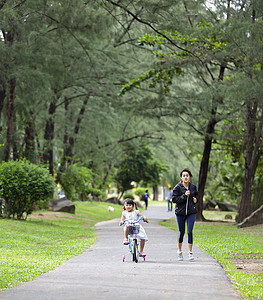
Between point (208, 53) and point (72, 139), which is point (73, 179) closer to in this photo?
point (72, 139)

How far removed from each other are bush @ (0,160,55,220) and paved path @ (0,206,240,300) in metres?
11.5

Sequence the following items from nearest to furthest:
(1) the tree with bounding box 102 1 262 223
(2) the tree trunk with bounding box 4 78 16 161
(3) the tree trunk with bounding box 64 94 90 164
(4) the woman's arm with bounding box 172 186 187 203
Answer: (4) the woman's arm with bounding box 172 186 187 203, (1) the tree with bounding box 102 1 262 223, (2) the tree trunk with bounding box 4 78 16 161, (3) the tree trunk with bounding box 64 94 90 164

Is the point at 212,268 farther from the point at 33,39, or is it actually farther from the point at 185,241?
the point at 33,39

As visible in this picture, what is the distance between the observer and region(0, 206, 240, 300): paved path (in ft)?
23.5

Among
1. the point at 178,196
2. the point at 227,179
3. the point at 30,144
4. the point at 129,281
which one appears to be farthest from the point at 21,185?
the point at 227,179

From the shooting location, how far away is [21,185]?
22.9 meters

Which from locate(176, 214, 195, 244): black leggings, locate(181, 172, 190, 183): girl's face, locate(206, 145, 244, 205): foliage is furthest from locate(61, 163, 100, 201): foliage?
locate(181, 172, 190, 183): girl's face

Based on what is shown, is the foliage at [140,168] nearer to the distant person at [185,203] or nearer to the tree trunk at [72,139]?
the tree trunk at [72,139]

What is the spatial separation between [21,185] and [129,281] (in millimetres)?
15272

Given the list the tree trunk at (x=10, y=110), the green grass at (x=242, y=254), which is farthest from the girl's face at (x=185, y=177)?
the tree trunk at (x=10, y=110)

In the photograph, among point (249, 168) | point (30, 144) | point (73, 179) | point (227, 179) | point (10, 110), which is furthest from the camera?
point (227, 179)

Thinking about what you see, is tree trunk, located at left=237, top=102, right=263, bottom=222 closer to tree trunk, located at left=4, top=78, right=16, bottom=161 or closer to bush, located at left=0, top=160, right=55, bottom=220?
bush, located at left=0, top=160, right=55, bottom=220

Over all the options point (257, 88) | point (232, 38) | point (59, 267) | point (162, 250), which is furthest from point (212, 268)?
point (232, 38)

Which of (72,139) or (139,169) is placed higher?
(72,139)
